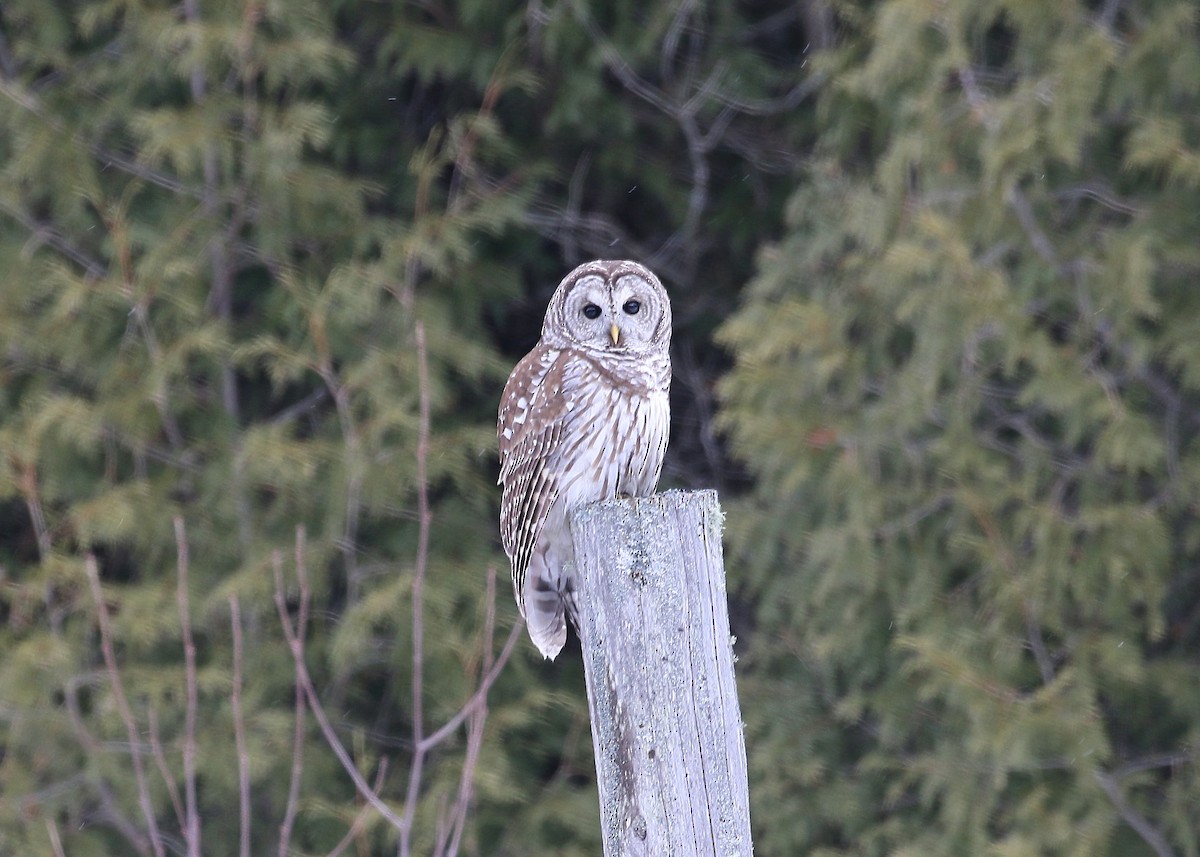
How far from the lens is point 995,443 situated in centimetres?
505

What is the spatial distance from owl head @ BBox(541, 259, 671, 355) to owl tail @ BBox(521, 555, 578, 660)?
1.95 feet

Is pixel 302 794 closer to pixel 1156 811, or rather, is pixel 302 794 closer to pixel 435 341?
pixel 435 341

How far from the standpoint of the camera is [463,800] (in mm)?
2926

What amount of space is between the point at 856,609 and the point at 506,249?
2414 millimetres

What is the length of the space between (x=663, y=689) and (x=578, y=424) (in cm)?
150

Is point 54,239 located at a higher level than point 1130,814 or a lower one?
higher

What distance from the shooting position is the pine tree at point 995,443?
467 cm

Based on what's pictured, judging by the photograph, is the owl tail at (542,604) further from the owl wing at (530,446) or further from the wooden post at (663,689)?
the wooden post at (663,689)

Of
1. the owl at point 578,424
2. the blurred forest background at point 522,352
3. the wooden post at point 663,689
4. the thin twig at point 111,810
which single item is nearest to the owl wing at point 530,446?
the owl at point 578,424

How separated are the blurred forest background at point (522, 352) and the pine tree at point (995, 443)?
2 cm

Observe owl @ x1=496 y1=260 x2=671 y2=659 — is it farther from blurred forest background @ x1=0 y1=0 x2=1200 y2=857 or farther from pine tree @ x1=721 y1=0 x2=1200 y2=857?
pine tree @ x1=721 y1=0 x2=1200 y2=857

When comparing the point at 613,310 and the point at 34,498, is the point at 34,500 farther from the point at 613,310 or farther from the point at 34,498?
the point at 613,310

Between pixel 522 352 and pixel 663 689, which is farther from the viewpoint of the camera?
pixel 522 352

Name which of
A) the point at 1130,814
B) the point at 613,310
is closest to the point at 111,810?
the point at 613,310
